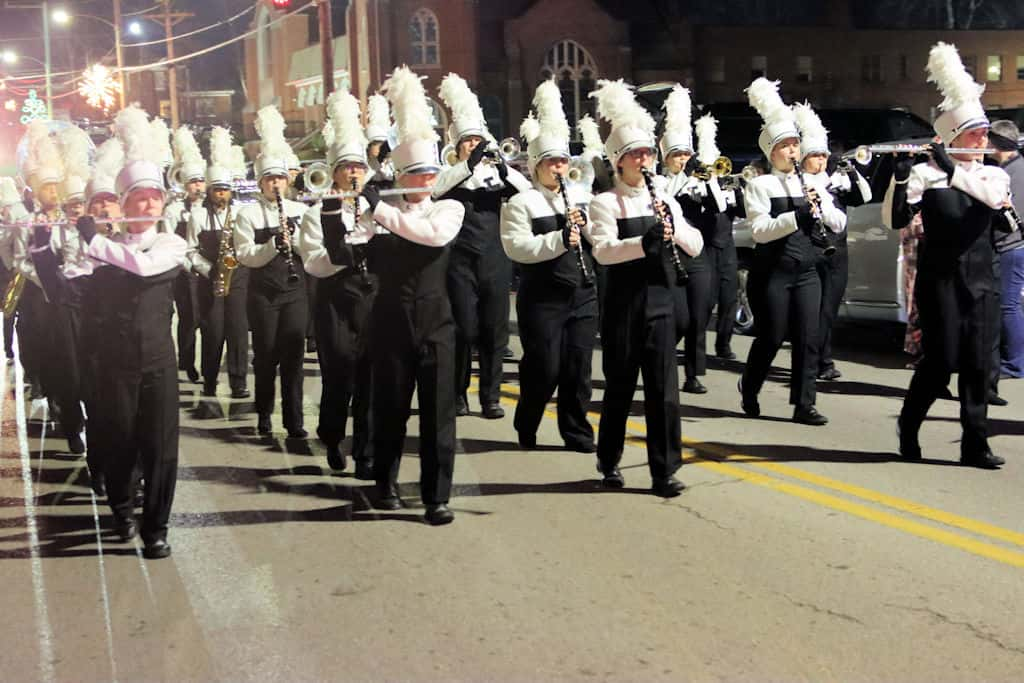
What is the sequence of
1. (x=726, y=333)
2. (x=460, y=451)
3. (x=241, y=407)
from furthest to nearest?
(x=726, y=333) < (x=241, y=407) < (x=460, y=451)

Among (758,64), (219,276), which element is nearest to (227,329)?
(219,276)

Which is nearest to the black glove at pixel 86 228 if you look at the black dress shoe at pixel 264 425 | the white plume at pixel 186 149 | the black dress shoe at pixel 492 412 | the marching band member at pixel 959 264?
the black dress shoe at pixel 264 425

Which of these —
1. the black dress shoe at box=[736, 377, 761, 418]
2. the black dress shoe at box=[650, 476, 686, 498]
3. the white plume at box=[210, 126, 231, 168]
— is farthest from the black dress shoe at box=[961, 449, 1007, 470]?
the white plume at box=[210, 126, 231, 168]

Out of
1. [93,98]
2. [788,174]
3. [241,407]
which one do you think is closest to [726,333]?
[788,174]

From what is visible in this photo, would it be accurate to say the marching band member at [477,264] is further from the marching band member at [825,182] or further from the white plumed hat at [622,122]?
the marching band member at [825,182]

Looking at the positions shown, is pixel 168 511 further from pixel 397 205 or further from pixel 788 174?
pixel 788 174

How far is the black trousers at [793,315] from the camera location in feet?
33.5

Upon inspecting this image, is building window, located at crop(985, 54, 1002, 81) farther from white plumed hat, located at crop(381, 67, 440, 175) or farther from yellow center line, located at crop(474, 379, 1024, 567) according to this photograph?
white plumed hat, located at crop(381, 67, 440, 175)

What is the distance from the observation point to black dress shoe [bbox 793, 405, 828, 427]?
33.3ft

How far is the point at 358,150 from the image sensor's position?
8.84m

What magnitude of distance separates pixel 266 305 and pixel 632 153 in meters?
3.33

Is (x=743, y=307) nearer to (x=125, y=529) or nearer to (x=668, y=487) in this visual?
(x=668, y=487)

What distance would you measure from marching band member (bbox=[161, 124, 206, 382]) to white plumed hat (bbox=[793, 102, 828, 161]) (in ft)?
17.6

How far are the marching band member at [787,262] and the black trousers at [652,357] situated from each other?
2.47 meters
